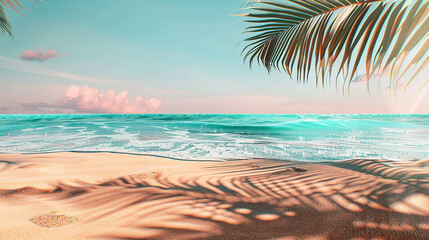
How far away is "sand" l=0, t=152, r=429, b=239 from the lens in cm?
139

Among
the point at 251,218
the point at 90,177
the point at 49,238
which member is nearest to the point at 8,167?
the point at 90,177

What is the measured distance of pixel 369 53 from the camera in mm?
1153

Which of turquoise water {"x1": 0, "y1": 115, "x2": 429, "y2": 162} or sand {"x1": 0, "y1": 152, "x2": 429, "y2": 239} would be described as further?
turquoise water {"x1": 0, "y1": 115, "x2": 429, "y2": 162}

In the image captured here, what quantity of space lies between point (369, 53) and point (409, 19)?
203 mm

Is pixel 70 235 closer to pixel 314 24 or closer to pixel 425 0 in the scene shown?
pixel 314 24

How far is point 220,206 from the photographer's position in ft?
5.94

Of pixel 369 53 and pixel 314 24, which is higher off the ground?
pixel 314 24

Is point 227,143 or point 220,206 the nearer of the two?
point 220,206

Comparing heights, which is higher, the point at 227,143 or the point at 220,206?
the point at 220,206

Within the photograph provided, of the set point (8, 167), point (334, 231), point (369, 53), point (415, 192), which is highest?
point (369, 53)

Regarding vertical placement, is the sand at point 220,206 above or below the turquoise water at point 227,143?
above

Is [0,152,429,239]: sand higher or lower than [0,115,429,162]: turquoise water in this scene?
higher

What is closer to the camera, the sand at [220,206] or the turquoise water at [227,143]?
the sand at [220,206]

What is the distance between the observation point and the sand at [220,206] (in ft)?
4.57
